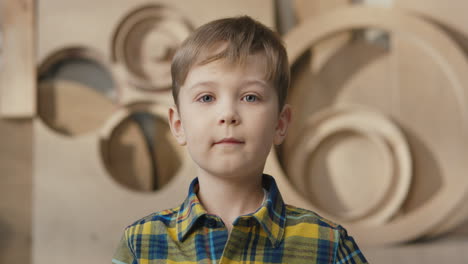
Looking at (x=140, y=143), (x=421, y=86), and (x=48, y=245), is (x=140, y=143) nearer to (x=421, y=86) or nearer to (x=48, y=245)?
(x=48, y=245)

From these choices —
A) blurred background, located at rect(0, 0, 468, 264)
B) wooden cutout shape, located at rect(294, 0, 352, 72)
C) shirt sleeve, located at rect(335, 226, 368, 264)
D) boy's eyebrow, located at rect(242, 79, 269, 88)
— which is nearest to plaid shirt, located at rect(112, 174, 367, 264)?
shirt sleeve, located at rect(335, 226, 368, 264)

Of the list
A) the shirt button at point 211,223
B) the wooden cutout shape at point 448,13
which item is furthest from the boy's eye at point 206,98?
the wooden cutout shape at point 448,13

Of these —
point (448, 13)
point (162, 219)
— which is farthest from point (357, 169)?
point (162, 219)

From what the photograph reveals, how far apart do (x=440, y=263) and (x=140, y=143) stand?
65 cm

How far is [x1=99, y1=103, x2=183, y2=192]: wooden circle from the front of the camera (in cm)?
114

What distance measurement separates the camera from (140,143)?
3.78 feet

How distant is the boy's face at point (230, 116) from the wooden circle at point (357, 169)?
0.54m

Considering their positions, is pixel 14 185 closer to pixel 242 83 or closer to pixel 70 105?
pixel 70 105

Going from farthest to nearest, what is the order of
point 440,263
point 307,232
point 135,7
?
1. point 135,7
2. point 440,263
3. point 307,232

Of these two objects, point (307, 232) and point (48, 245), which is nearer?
point (307, 232)

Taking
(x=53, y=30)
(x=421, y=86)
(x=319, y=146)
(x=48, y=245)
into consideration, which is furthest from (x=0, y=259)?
(x=421, y=86)

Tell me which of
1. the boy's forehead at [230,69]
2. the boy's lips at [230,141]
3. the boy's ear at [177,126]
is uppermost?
the boy's forehead at [230,69]

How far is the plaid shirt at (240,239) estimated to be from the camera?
52cm

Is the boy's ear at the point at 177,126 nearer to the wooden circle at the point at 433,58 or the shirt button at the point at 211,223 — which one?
the shirt button at the point at 211,223
